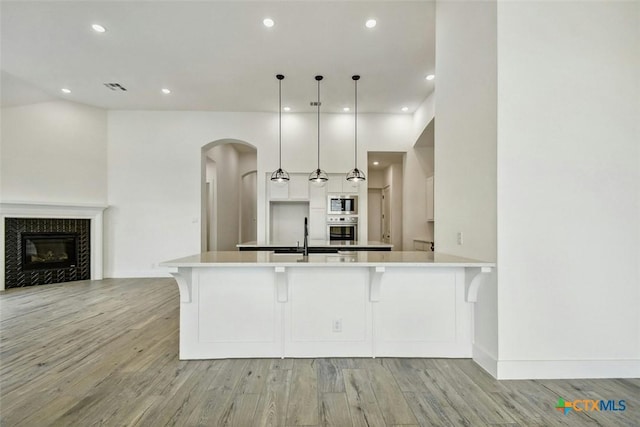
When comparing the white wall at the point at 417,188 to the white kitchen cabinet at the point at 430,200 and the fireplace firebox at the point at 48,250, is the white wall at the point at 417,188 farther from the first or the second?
the fireplace firebox at the point at 48,250

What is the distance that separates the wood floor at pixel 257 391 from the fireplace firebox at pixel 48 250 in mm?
3174

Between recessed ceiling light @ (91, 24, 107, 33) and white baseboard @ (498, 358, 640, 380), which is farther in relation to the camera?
recessed ceiling light @ (91, 24, 107, 33)

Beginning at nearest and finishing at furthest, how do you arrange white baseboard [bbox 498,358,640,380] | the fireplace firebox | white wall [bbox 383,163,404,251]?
white baseboard [bbox 498,358,640,380] < the fireplace firebox < white wall [bbox 383,163,404,251]

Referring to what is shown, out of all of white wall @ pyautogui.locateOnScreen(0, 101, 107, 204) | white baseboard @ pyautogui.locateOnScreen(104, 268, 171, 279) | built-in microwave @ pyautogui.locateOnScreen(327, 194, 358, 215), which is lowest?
white baseboard @ pyautogui.locateOnScreen(104, 268, 171, 279)

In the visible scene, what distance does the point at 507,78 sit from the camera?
2.01m

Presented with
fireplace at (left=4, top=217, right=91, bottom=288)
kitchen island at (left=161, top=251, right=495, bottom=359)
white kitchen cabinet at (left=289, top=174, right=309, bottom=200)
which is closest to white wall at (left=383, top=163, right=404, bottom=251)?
white kitchen cabinet at (left=289, top=174, right=309, bottom=200)

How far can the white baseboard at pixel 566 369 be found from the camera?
77.2 inches

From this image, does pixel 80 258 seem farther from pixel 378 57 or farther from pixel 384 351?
pixel 378 57

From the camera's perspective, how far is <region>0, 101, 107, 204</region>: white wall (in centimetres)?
480

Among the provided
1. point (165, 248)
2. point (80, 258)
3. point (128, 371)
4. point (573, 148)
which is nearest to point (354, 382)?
point (128, 371)

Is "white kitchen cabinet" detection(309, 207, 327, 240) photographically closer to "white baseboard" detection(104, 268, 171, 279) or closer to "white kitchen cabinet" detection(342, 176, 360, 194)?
"white kitchen cabinet" detection(342, 176, 360, 194)

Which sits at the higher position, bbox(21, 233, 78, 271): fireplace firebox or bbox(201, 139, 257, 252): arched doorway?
bbox(201, 139, 257, 252): arched doorway

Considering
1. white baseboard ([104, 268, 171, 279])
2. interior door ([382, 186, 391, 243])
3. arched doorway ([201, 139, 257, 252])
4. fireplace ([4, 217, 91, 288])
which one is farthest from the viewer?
interior door ([382, 186, 391, 243])

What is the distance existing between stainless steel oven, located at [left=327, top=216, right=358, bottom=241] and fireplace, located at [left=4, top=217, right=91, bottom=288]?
4.70 m
